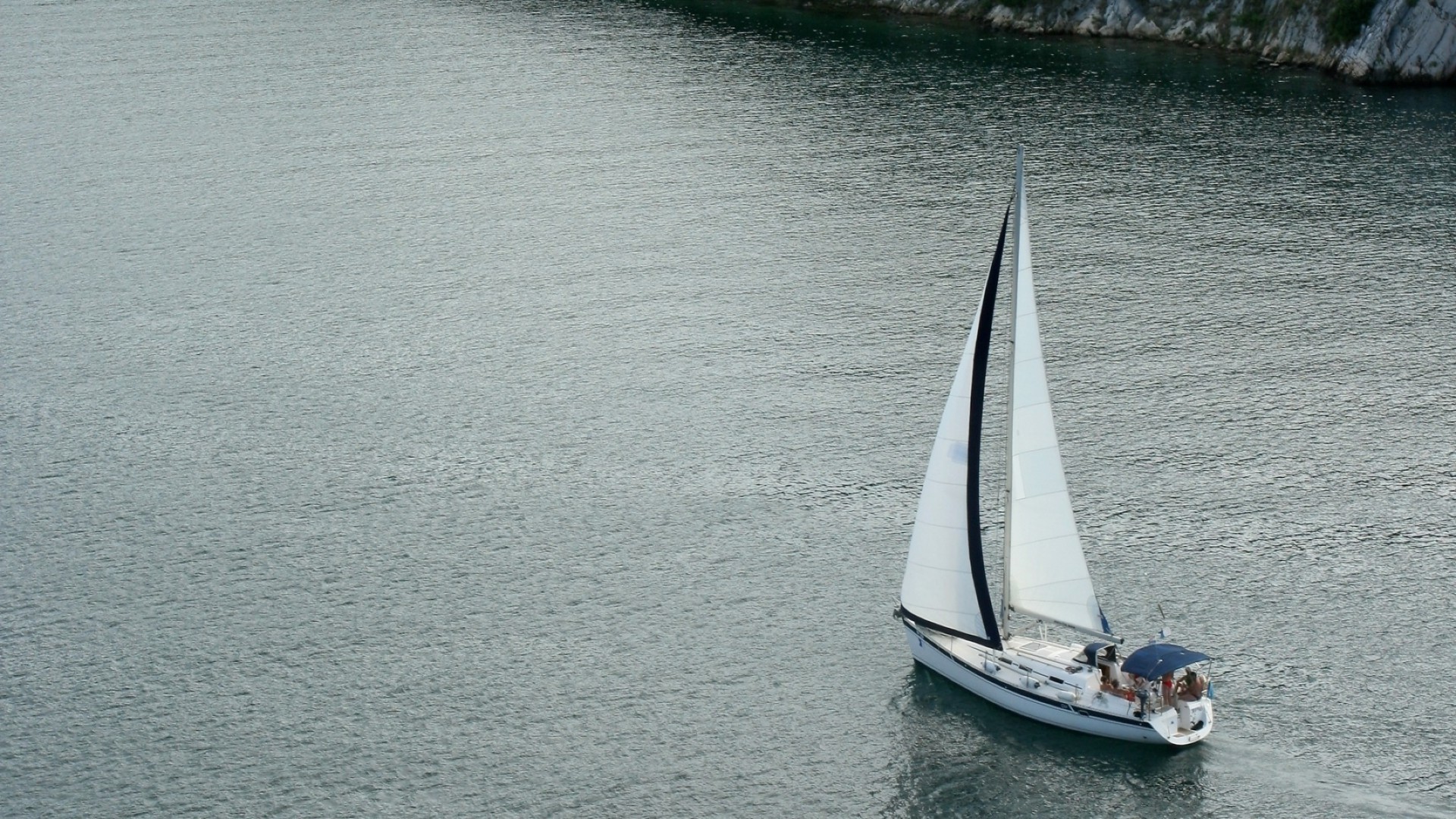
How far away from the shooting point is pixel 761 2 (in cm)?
18050

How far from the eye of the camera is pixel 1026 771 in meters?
60.0

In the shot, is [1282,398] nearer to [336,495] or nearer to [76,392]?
[336,495]

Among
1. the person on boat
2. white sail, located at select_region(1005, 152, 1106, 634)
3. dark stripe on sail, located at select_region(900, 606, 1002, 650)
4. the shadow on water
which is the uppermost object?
white sail, located at select_region(1005, 152, 1106, 634)

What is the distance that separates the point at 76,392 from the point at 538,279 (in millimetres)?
30627

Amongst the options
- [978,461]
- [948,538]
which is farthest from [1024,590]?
[978,461]

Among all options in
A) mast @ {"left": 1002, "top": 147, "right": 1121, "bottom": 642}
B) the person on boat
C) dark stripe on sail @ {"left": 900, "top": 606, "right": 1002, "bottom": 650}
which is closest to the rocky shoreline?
mast @ {"left": 1002, "top": 147, "right": 1121, "bottom": 642}

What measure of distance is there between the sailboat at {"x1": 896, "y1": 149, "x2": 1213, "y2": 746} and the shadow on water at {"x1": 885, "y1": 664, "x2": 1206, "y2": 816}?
72cm

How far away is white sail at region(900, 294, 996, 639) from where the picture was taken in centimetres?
6201

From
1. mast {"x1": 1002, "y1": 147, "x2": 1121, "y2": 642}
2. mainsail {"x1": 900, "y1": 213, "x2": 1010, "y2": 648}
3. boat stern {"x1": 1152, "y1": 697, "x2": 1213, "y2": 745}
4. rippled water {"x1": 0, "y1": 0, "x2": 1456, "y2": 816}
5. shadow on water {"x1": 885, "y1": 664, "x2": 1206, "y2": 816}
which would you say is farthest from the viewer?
rippled water {"x1": 0, "y1": 0, "x2": 1456, "y2": 816}

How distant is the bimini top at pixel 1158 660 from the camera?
2307 inches

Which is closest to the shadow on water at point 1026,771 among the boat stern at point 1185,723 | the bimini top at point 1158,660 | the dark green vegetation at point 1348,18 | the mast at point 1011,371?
the boat stern at point 1185,723

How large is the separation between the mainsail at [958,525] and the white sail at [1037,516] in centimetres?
128

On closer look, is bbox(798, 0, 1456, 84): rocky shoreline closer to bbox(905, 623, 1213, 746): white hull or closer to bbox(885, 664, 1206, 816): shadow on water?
bbox(905, 623, 1213, 746): white hull

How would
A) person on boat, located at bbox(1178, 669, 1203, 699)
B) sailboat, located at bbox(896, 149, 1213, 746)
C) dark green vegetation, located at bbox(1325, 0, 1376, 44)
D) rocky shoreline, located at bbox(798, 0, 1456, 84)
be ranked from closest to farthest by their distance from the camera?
sailboat, located at bbox(896, 149, 1213, 746), person on boat, located at bbox(1178, 669, 1203, 699), rocky shoreline, located at bbox(798, 0, 1456, 84), dark green vegetation, located at bbox(1325, 0, 1376, 44)
